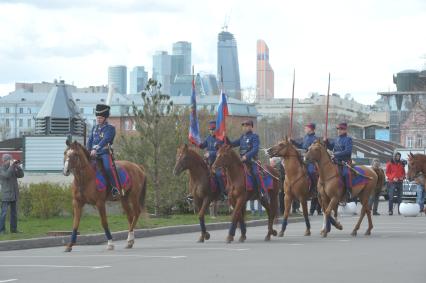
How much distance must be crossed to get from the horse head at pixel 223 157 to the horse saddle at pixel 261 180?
0.62m

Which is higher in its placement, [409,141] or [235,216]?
[235,216]

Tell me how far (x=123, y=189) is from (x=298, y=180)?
4.70 meters

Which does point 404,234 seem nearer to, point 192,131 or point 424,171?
point 424,171

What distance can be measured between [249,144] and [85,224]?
22.5 ft

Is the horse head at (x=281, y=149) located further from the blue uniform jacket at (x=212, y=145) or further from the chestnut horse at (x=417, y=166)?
the chestnut horse at (x=417, y=166)

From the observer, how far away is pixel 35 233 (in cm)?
2512

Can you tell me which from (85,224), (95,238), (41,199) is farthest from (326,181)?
(41,199)

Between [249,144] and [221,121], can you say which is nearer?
[249,144]

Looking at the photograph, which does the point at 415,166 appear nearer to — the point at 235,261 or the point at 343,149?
the point at 343,149

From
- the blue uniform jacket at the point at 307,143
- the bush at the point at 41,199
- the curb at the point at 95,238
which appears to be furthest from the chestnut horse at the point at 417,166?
the bush at the point at 41,199

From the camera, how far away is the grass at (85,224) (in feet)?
82.5

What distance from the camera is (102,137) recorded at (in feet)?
71.6

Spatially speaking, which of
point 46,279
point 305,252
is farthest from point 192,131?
point 46,279

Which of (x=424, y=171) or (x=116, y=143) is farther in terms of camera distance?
(x=116, y=143)
